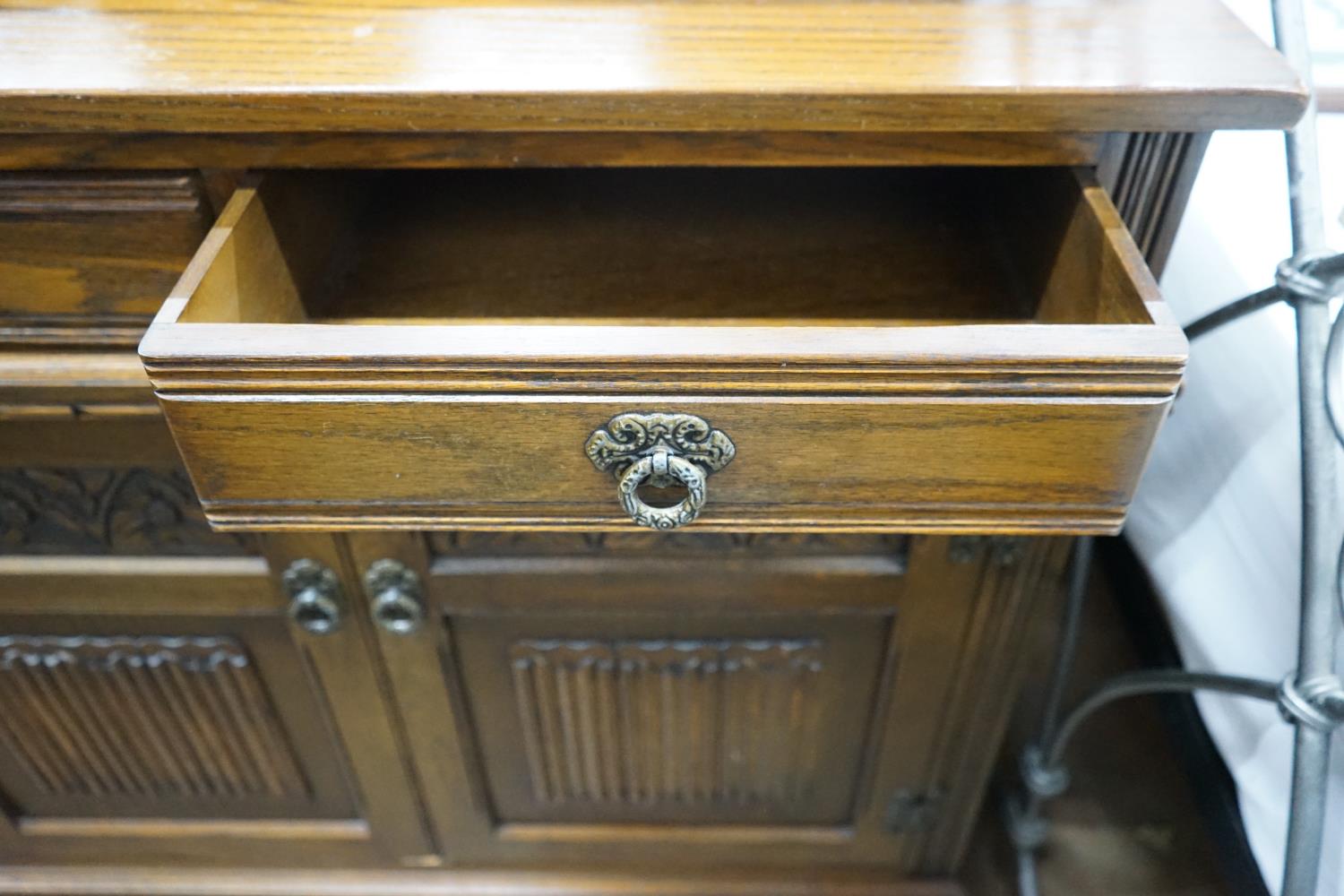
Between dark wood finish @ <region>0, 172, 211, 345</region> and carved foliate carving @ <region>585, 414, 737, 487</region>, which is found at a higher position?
dark wood finish @ <region>0, 172, 211, 345</region>

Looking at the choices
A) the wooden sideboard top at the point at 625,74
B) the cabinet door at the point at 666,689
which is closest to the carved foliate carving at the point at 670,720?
the cabinet door at the point at 666,689

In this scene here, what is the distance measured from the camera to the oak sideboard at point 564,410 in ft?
1.20

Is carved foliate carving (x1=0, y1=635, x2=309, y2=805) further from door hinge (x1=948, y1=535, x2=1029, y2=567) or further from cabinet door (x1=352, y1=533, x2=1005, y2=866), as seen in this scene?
door hinge (x1=948, y1=535, x2=1029, y2=567)

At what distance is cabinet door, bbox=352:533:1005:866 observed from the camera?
1.78 feet

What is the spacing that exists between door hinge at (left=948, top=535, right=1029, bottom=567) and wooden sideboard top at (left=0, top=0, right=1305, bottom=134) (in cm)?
21

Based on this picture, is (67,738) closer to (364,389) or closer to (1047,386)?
(364,389)

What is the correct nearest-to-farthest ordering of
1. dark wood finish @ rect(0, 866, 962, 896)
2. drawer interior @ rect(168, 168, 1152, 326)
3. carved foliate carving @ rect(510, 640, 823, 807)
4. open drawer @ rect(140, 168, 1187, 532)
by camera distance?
open drawer @ rect(140, 168, 1187, 532)
drawer interior @ rect(168, 168, 1152, 326)
carved foliate carving @ rect(510, 640, 823, 807)
dark wood finish @ rect(0, 866, 962, 896)

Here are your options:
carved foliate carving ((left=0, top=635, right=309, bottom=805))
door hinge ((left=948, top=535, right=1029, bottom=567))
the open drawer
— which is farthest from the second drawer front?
carved foliate carving ((left=0, top=635, right=309, bottom=805))

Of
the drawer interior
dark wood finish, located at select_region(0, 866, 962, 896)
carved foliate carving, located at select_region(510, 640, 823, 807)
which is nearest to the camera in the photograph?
the drawer interior

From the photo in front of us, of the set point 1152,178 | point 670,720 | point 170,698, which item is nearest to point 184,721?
point 170,698

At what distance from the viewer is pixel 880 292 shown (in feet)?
1.71

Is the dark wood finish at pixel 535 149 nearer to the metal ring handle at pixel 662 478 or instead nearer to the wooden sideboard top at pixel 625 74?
the wooden sideboard top at pixel 625 74

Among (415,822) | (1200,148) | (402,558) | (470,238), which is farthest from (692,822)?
(1200,148)

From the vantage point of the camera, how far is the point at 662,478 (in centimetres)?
37
